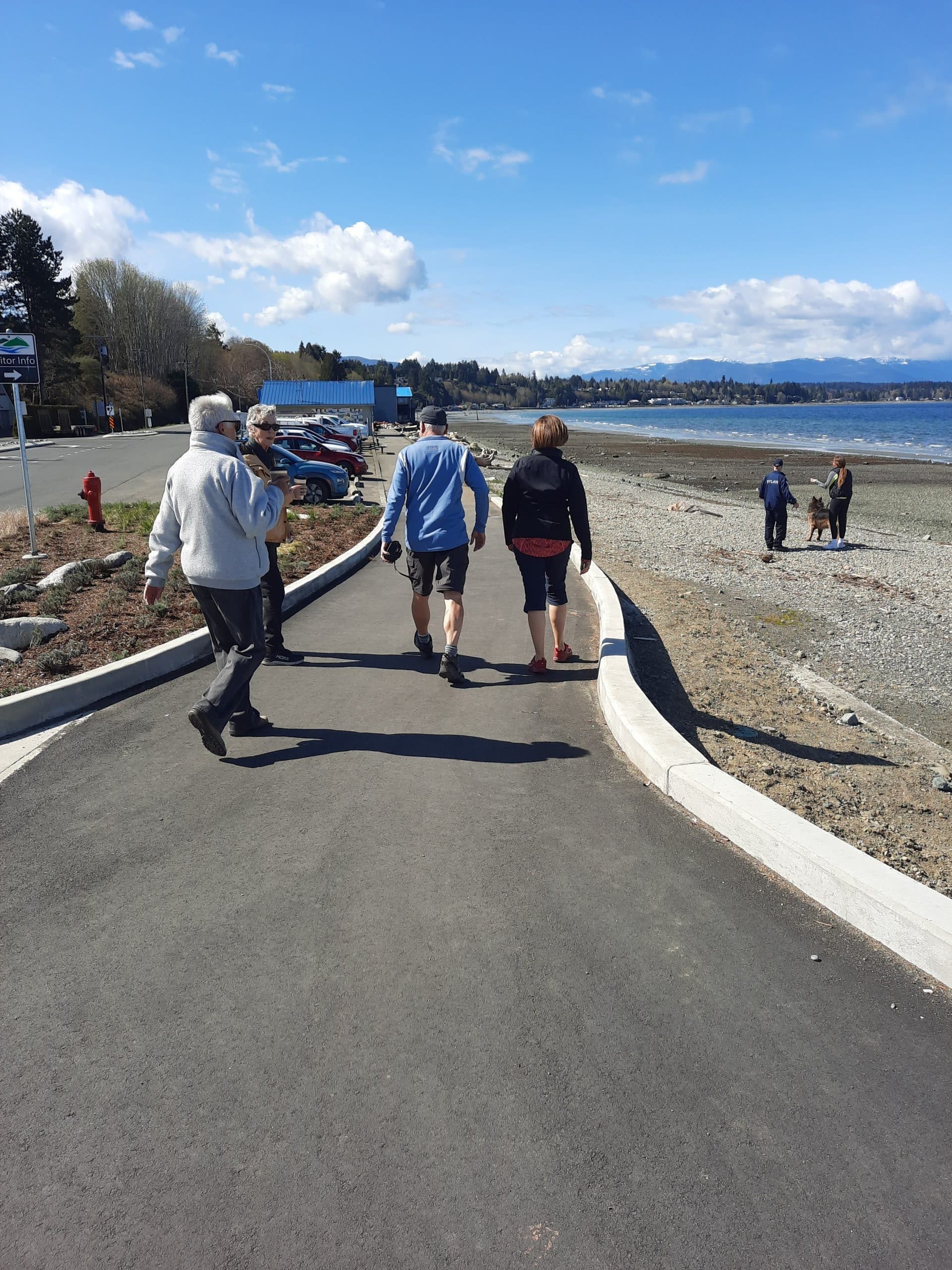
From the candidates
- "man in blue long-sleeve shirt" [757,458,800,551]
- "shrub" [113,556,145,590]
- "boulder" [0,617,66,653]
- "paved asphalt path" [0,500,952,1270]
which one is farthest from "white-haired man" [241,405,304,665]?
"man in blue long-sleeve shirt" [757,458,800,551]

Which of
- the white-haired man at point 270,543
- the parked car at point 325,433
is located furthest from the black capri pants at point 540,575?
the parked car at point 325,433

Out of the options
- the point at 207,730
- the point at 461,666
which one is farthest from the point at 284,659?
the point at 207,730

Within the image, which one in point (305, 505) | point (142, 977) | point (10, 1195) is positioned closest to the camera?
point (10, 1195)

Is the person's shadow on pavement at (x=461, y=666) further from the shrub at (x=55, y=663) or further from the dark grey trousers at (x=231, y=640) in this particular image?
the dark grey trousers at (x=231, y=640)

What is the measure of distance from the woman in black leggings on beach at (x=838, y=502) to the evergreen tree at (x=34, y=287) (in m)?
67.5

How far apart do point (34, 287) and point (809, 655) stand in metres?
78.5

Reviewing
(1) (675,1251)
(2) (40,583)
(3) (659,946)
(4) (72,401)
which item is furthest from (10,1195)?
(4) (72,401)

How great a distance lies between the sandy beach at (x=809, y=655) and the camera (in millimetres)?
4859

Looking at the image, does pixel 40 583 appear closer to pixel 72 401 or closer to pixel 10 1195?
pixel 10 1195

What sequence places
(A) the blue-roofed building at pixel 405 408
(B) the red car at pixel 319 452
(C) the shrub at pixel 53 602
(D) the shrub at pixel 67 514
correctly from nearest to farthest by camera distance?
(C) the shrub at pixel 53 602 < (D) the shrub at pixel 67 514 < (B) the red car at pixel 319 452 < (A) the blue-roofed building at pixel 405 408

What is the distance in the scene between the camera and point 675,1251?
6.37 feet

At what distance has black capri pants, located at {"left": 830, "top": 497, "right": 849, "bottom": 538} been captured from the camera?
A: 56.9ft

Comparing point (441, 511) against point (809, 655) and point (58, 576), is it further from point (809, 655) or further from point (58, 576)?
point (58, 576)

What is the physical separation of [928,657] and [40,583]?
9.89 meters
